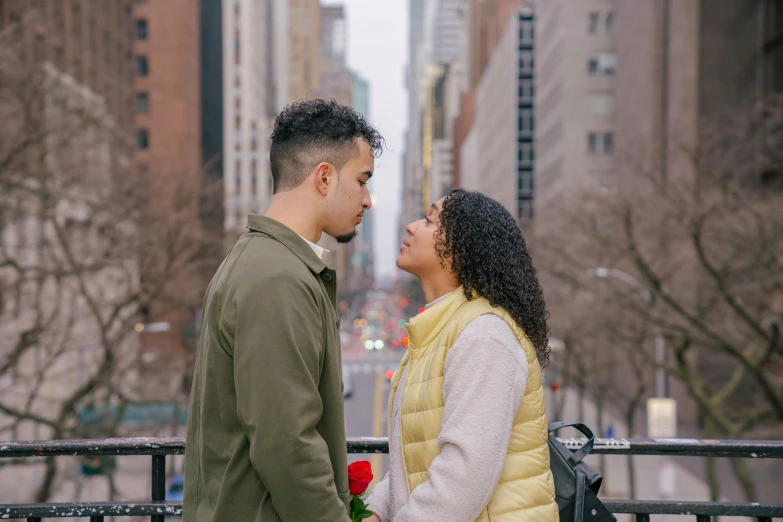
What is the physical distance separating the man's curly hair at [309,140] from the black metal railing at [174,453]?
1251 mm

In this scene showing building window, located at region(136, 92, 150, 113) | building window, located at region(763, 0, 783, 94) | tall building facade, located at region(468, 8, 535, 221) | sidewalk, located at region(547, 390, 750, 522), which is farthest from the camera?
tall building facade, located at region(468, 8, 535, 221)

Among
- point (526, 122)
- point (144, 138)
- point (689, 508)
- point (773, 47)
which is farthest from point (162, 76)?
point (689, 508)

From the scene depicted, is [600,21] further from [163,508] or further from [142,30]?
[163,508]

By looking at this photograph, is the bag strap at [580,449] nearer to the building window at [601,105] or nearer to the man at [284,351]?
the man at [284,351]

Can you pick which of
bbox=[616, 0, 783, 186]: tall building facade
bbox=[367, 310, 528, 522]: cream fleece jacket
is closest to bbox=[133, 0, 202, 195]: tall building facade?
bbox=[616, 0, 783, 186]: tall building facade

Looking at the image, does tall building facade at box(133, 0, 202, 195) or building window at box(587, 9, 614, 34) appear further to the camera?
tall building facade at box(133, 0, 202, 195)

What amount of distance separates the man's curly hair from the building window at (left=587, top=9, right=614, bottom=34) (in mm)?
60815

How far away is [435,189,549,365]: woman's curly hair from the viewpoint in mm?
2662

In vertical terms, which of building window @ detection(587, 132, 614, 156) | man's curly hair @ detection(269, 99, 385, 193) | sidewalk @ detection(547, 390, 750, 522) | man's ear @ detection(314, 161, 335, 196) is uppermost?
building window @ detection(587, 132, 614, 156)

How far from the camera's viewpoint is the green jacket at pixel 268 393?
2191mm

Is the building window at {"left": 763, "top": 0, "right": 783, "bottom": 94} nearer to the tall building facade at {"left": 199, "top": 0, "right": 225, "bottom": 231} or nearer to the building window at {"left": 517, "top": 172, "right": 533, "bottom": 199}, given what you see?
the building window at {"left": 517, "top": 172, "right": 533, "bottom": 199}

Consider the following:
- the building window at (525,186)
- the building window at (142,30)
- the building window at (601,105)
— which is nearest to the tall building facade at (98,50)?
the building window at (142,30)

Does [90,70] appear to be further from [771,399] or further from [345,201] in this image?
[345,201]

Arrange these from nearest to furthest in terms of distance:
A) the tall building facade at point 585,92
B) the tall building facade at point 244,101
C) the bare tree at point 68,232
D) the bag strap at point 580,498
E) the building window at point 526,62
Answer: the bag strap at point 580,498, the bare tree at point 68,232, the tall building facade at point 585,92, the building window at point 526,62, the tall building facade at point 244,101
